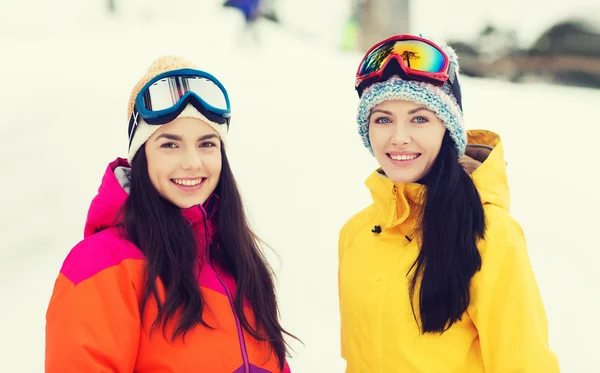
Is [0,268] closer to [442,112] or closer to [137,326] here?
[137,326]

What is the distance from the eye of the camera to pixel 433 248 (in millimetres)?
1833

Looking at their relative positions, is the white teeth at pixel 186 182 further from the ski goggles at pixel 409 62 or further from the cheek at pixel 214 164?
the ski goggles at pixel 409 62

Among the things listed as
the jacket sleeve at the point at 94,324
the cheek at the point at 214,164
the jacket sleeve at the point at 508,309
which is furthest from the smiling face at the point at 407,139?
the jacket sleeve at the point at 94,324

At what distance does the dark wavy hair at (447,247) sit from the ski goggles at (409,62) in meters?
0.27

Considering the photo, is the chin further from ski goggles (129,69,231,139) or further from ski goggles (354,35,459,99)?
ski goggles (129,69,231,139)

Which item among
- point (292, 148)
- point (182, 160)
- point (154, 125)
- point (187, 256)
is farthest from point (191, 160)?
point (292, 148)

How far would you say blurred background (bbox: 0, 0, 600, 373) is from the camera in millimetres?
3779

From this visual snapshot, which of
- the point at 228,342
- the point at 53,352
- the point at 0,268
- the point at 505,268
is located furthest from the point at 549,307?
the point at 0,268

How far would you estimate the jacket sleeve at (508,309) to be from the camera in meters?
1.66

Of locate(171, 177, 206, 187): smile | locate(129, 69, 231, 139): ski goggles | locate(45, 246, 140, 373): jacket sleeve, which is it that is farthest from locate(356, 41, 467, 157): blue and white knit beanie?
locate(45, 246, 140, 373): jacket sleeve

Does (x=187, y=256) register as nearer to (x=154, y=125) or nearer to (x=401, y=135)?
(x=154, y=125)

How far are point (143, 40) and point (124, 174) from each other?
363 inches

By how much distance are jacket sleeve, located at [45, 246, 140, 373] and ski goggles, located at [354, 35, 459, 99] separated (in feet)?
3.46

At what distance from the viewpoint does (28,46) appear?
358 inches
